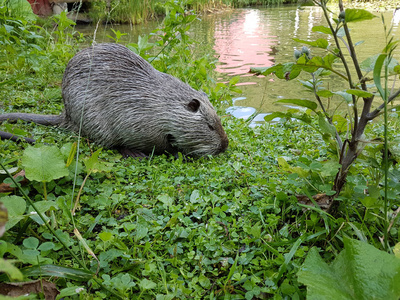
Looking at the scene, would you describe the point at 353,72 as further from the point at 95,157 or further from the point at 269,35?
the point at 95,157

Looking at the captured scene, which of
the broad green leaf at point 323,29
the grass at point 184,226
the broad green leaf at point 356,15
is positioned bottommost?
the grass at point 184,226

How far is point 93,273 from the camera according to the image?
1279 mm

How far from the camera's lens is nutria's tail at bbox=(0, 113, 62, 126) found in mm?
2854

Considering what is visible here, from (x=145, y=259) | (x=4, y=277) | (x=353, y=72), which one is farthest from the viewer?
(x=353, y=72)

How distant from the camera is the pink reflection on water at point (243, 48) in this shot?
241 inches

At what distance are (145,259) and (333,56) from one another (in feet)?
4.10

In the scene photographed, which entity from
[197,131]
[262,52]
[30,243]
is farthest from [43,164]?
[262,52]

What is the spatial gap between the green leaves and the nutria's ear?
76.6 inches

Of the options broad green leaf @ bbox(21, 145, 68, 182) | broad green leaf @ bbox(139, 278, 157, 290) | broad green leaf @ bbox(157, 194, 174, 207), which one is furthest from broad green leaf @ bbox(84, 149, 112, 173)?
broad green leaf @ bbox(139, 278, 157, 290)

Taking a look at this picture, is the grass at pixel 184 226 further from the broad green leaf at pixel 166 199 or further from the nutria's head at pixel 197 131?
the nutria's head at pixel 197 131

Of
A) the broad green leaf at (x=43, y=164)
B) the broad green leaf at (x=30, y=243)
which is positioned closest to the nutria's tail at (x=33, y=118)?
the broad green leaf at (x=43, y=164)

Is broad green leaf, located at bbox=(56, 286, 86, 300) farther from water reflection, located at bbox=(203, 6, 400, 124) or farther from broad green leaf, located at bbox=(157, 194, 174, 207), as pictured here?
water reflection, located at bbox=(203, 6, 400, 124)

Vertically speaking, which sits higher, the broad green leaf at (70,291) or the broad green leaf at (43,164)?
the broad green leaf at (43,164)

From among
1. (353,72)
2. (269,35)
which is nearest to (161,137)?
(353,72)
